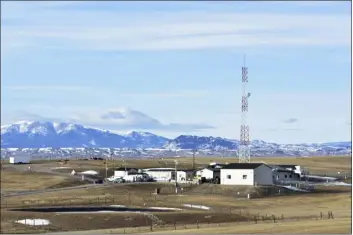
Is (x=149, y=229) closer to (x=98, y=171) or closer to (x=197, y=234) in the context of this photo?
(x=197, y=234)

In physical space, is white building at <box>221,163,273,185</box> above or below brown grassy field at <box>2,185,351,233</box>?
above

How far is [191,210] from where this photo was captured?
8512cm

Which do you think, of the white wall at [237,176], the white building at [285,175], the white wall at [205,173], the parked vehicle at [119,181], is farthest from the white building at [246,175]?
the parked vehicle at [119,181]

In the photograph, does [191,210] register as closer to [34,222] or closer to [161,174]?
[34,222]

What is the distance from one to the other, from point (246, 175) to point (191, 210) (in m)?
32.2

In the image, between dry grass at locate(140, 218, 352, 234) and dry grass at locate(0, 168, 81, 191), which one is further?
dry grass at locate(0, 168, 81, 191)

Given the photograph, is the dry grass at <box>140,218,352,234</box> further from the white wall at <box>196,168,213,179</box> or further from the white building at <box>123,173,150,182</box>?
the white building at <box>123,173,150,182</box>

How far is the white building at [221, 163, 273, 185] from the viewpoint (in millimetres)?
116250

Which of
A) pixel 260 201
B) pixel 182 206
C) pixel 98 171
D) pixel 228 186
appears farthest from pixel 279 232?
pixel 98 171

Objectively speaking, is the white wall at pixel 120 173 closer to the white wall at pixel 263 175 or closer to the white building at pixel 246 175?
the white building at pixel 246 175

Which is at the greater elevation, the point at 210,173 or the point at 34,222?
the point at 210,173

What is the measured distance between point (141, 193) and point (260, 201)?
17558mm

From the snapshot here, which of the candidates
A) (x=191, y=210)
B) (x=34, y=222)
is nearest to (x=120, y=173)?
(x=191, y=210)

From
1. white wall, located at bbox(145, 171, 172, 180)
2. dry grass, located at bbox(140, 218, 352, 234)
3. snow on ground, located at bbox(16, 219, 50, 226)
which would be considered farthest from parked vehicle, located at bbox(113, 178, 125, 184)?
dry grass, located at bbox(140, 218, 352, 234)
